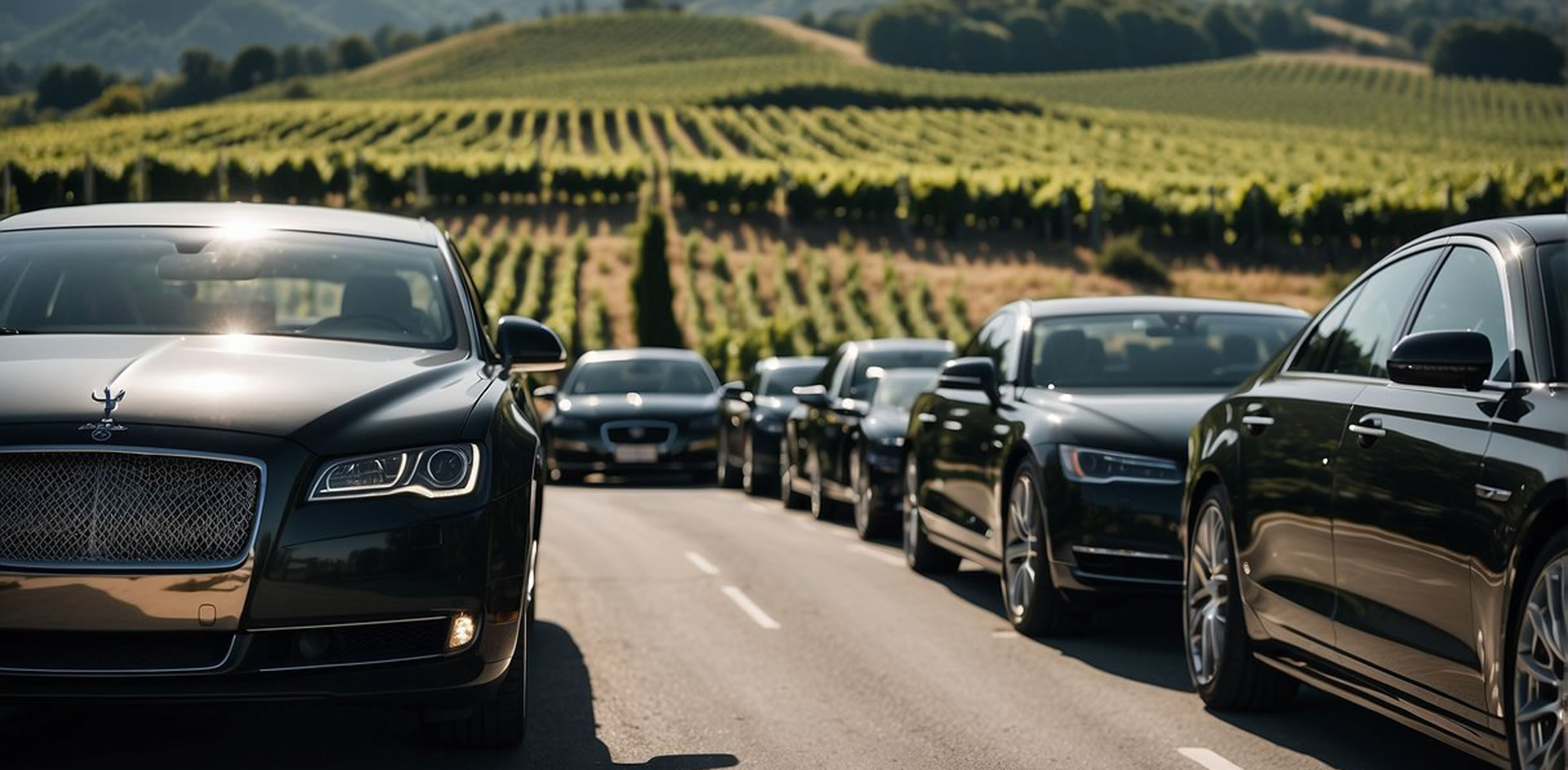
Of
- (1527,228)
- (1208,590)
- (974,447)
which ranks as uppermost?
(1527,228)

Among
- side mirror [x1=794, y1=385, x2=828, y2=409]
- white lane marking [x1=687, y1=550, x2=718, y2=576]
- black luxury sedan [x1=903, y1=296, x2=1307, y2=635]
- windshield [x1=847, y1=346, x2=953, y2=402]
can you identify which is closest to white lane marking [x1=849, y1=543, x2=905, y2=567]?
black luxury sedan [x1=903, y1=296, x2=1307, y2=635]

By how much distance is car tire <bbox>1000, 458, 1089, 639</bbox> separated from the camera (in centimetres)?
954

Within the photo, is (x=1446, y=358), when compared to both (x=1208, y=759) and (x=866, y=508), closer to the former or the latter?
(x=1208, y=759)

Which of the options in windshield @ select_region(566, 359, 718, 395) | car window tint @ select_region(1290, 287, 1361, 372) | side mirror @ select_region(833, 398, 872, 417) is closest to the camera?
car window tint @ select_region(1290, 287, 1361, 372)

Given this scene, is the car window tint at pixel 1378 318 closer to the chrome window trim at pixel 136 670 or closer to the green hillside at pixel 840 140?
the chrome window trim at pixel 136 670

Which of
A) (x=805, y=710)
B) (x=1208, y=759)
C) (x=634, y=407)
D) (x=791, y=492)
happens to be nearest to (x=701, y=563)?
(x=805, y=710)

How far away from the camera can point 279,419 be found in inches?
225

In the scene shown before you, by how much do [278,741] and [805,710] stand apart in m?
1.99

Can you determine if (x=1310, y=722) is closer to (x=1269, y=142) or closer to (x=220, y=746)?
(x=220, y=746)

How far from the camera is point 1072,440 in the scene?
373 inches

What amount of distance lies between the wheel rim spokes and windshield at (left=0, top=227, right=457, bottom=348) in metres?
3.82

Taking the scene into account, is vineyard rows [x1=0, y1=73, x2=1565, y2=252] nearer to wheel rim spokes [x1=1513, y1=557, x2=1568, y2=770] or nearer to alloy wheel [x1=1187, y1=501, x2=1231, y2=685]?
alloy wheel [x1=1187, y1=501, x2=1231, y2=685]

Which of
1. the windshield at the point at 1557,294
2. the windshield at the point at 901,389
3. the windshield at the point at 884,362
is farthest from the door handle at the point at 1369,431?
the windshield at the point at 884,362

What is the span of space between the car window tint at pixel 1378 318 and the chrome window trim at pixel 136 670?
3.54 meters
